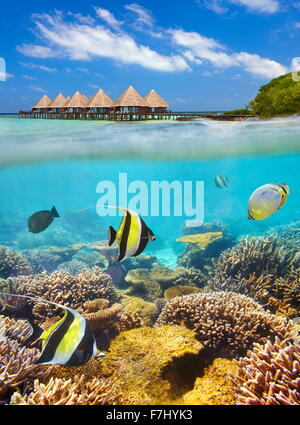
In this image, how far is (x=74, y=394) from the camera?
273 cm

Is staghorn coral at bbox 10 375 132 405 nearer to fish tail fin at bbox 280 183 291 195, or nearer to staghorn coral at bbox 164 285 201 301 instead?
fish tail fin at bbox 280 183 291 195

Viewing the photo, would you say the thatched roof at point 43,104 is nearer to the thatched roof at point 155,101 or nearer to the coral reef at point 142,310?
the thatched roof at point 155,101

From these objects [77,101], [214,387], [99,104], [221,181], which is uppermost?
[77,101]

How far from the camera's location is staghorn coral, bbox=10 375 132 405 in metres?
2.66

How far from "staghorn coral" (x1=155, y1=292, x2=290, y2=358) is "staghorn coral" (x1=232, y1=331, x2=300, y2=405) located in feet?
1.27

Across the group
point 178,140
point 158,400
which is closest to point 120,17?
point 158,400

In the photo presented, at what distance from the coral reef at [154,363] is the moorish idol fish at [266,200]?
1.85 meters

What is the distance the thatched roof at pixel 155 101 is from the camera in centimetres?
1451

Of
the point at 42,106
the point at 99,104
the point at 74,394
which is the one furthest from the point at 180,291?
the point at 42,106

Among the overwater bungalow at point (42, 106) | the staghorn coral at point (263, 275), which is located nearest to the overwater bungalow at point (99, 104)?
the overwater bungalow at point (42, 106)

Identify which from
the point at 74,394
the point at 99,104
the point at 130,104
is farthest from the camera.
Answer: the point at 99,104

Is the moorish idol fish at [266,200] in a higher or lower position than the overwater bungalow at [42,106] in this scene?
lower

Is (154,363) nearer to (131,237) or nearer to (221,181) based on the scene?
(131,237)

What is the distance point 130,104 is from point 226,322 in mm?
11520
